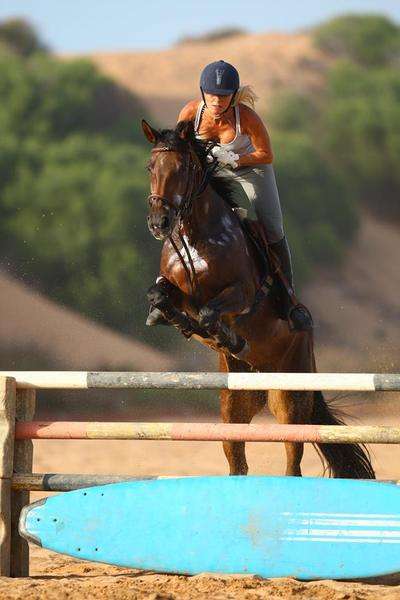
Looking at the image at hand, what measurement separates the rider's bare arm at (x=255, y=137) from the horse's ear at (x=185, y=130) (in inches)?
11.3

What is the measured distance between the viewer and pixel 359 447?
6336 mm

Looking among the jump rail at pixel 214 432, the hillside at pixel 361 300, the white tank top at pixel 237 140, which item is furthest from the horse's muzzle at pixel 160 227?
the hillside at pixel 361 300

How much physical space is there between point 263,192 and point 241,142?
0.38m

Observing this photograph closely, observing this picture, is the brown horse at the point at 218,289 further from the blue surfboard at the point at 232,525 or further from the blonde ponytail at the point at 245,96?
the blue surfboard at the point at 232,525

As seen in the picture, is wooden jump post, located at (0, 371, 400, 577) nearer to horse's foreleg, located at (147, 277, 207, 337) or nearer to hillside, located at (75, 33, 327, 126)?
horse's foreleg, located at (147, 277, 207, 337)

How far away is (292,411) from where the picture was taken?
241 inches

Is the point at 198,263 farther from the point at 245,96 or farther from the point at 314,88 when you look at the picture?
the point at 314,88

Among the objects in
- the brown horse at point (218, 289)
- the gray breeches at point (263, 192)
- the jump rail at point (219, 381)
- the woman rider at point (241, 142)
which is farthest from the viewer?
the gray breeches at point (263, 192)

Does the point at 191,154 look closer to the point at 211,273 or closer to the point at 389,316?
the point at 211,273

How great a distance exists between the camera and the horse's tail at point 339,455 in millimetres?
6258

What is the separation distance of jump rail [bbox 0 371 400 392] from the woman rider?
4.64ft

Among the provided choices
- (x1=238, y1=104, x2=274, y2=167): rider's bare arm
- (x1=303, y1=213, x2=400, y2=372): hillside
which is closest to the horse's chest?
(x1=238, y1=104, x2=274, y2=167): rider's bare arm

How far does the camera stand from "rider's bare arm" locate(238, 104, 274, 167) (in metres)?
5.73

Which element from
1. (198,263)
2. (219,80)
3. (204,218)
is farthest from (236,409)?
(219,80)
